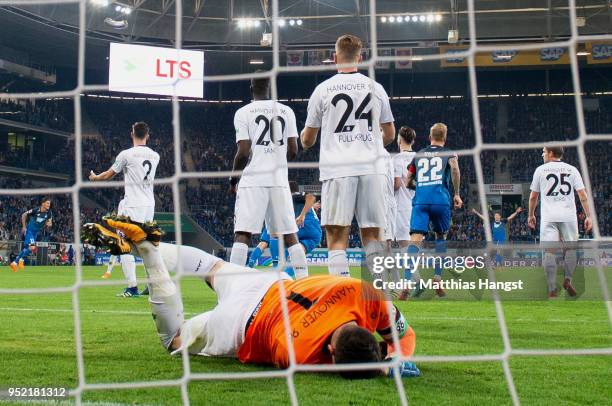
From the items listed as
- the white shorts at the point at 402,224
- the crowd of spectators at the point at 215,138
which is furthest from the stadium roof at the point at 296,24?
the white shorts at the point at 402,224

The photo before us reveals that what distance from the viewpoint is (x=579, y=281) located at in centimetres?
812

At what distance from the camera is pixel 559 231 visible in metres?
7.61

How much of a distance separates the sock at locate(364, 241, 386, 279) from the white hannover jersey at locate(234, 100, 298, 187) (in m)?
1.13

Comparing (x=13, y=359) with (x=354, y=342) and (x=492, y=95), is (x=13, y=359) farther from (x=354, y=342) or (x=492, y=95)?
(x=492, y=95)

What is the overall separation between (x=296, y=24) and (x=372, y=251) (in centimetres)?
2059

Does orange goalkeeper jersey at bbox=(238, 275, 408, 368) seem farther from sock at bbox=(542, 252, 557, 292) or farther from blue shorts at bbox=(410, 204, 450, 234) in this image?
sock at bbox=(542, 252, 557, 292)

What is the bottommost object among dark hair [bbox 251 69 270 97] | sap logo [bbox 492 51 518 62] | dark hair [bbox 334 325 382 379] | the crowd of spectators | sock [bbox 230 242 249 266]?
dark hair [bbox 334 325 382 379]

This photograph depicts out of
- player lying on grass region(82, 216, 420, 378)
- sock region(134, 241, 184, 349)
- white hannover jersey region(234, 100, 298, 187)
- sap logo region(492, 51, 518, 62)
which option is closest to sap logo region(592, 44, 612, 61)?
sap logo region(492, 51, 518, 62)

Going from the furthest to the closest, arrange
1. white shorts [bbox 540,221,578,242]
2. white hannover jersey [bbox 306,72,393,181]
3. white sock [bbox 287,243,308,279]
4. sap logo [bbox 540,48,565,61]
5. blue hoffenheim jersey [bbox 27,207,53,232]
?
1. sap logo [bbox 540,48,565,61]
2. blue hoffenheim jersey [bbox 27,207,53,232]
3. white shorts [bbox 540,221,578,242]
4. white sock [bbox 287,243,308,279]
5. white hannover jersey [bbox 306,72,393,181]

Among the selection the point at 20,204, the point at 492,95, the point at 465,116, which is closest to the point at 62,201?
the point at 20,204

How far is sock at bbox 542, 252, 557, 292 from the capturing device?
7.58 metres

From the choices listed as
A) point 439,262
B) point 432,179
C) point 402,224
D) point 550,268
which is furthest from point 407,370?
point 402,224

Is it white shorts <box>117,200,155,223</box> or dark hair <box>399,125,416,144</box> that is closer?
dark hair <box>399,125,416,144</box>

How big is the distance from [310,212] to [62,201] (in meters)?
18.2
